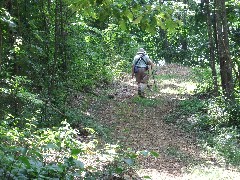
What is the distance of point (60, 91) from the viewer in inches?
381

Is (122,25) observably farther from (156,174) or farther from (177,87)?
(177,87)

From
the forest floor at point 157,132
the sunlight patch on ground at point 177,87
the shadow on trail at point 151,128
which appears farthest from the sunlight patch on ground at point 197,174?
the sunlight patch on ground at point 177,87

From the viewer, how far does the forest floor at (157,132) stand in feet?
24.4

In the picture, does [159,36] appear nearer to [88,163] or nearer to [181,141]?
[181,141]

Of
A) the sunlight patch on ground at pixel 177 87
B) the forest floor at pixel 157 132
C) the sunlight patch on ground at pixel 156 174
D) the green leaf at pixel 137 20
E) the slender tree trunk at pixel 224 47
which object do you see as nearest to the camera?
the green leaf at pixel 137 20

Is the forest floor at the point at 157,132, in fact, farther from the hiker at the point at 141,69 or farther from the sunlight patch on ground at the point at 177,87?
the hiker at the point at 141,69

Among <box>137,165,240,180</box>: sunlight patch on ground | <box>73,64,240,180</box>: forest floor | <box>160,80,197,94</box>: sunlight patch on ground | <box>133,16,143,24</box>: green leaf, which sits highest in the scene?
<box>133,16,143,24</box>: green leaf

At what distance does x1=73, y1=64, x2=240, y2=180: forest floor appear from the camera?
293 inches

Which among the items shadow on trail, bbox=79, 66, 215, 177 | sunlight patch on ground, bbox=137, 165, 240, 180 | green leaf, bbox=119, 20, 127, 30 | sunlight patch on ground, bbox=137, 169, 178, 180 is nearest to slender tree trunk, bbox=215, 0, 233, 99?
shadow on trail, bbox=79, 66, 215, 177

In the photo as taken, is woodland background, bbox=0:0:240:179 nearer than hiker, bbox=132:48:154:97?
Yes

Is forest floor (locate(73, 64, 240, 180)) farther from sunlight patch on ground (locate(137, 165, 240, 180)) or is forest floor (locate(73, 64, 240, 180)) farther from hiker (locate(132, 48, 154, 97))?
hiker (locate(132, 48, 154, 97))

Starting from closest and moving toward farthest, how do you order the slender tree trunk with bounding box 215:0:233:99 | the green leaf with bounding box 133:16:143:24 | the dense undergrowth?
the green leaf with bounding box 133:16:143:24 → the dense undergrowth → the slender tree trunk with bounding box 215:0:233:99

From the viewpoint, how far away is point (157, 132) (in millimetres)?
10641

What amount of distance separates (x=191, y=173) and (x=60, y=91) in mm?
4235
